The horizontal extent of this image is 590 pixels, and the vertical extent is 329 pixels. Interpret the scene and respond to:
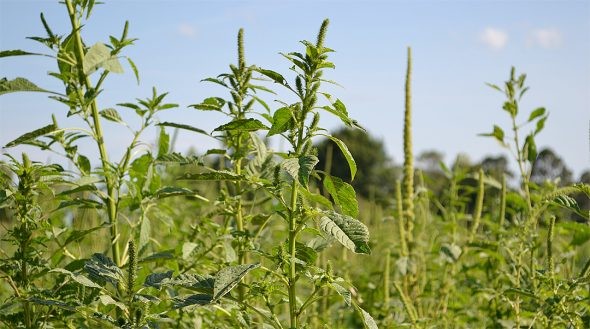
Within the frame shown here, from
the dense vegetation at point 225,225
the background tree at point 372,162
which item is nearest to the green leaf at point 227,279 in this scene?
the dense vegetation at point 225,225

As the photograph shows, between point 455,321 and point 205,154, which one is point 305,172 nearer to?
point 205,154

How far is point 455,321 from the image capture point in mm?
2619

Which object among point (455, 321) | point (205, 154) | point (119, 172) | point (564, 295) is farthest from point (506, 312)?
point (119, 172)

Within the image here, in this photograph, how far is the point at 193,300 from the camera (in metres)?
1.27

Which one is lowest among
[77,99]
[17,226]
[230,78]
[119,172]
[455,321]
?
[455,321]

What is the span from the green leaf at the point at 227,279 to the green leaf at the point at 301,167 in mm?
207

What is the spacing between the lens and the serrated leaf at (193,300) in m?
1.25

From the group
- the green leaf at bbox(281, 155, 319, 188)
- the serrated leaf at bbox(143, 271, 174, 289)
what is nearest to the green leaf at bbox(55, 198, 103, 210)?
the serrated leaf at bbox(143, 271, 174, 289)

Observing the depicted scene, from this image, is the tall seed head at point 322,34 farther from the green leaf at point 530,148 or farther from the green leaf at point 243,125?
the green leaf at point 530,148

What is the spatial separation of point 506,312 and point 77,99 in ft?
5.57

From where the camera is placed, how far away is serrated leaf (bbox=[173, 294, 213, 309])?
1253 mm

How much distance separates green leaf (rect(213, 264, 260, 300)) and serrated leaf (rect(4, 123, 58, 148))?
0.75 metres

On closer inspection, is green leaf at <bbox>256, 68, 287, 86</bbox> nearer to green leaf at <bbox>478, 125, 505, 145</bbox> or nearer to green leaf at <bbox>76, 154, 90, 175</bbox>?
green leaf at <bbox>76, 154, 90, 175</bbox>

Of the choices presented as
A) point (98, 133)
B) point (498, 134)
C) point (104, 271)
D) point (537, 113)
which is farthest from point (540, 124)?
point (104, 271)
